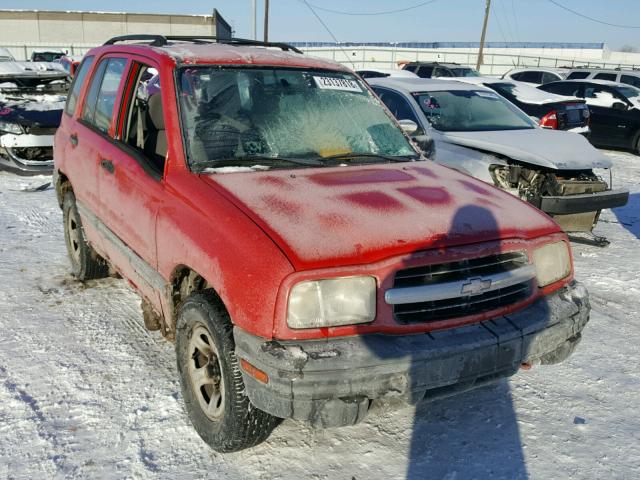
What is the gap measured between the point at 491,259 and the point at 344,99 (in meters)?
1.69

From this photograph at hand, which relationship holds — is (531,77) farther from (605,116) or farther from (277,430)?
(277,430)

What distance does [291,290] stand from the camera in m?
2.36

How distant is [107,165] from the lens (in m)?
3.82

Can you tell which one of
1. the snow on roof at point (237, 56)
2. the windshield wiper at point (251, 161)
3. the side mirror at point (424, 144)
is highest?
the snow on roof at point (237, 56)

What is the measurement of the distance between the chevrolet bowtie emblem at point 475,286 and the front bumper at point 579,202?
3.64m

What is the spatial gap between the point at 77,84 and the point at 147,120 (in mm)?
1487

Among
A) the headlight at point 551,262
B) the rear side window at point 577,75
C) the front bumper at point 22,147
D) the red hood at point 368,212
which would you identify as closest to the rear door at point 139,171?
the red hood at point 368,212

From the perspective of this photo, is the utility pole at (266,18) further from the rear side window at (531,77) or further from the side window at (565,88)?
the side window at (565,88)

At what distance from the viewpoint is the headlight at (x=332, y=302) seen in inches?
93.9

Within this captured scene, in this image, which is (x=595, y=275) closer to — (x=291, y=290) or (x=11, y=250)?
(x=291, y=290)

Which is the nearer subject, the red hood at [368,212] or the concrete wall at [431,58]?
the red hood at [368,212]

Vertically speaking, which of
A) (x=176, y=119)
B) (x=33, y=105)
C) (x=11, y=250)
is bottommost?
(x=11, y=250)

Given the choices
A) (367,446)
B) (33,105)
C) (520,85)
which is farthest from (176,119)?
(520,85)

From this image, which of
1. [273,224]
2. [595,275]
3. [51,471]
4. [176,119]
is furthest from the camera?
[595,275]
